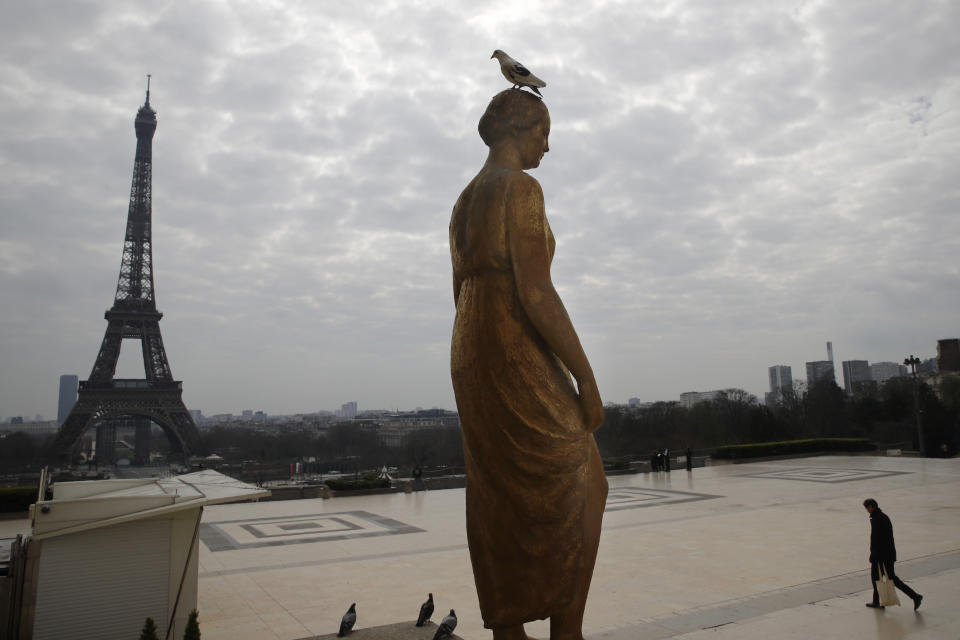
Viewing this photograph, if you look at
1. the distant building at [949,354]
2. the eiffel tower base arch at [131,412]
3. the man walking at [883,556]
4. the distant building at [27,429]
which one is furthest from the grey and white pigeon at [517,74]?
the distant building at [27,429]

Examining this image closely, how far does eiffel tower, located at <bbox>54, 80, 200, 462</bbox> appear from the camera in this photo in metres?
40.7

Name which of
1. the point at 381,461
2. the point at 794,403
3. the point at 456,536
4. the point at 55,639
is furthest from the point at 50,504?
the point at 381,461

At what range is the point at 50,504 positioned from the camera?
4.98m

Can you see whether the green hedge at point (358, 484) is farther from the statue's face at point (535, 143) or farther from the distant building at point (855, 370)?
the distant building at point (855, 370)

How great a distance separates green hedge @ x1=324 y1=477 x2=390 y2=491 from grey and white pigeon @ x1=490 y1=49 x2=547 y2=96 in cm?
1648

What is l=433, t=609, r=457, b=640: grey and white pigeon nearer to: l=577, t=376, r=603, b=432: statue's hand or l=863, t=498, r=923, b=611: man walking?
l=577, t=376, r=603, b=432: statue's hand

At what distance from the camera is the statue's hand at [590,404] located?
279 centimetres

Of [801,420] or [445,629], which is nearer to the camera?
[445,629]

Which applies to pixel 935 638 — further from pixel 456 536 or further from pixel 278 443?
pixel 278 443

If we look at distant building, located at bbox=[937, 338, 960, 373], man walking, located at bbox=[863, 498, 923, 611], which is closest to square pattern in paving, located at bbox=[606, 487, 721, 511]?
man walking, located at bbox=[863, 498, 923, 611]

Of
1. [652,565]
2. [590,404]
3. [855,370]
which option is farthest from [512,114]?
[855,370]

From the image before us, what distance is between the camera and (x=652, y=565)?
29.2 feet

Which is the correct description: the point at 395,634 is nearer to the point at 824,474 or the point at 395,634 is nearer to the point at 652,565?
the point at 652,565

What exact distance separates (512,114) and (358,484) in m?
16.7
